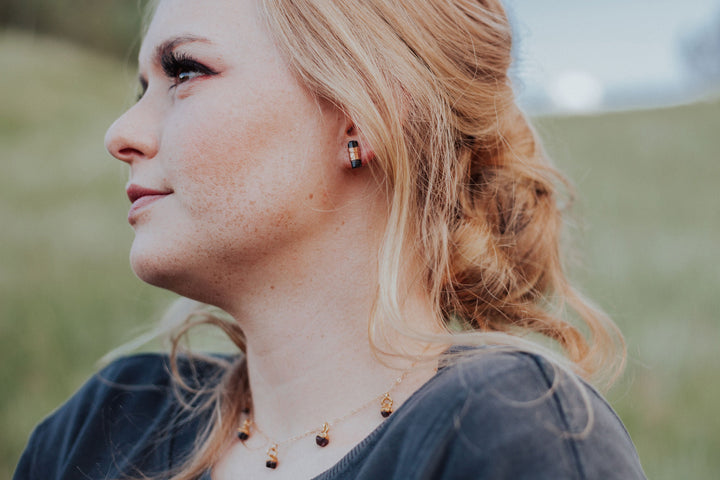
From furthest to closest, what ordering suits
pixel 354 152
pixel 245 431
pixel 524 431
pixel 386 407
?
pixel 245 431 → pixel 354 152 → pixel 386 407 → pixel 524 431

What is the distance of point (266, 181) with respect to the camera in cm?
155

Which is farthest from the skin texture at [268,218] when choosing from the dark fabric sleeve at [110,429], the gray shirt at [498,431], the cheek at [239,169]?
the dark fabric sleeve at [110,429]

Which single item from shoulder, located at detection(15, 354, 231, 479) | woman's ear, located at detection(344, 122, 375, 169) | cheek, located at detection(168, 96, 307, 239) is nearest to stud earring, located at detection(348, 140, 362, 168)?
woman's ear, located at detection(344, 122, 375, 169)

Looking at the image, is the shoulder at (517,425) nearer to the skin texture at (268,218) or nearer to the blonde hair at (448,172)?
the blonde hair at (448,172)

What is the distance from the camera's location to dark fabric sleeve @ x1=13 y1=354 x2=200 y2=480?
1.82 m

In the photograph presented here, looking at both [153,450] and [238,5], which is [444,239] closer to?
[238,5]

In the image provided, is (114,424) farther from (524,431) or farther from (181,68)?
(524,431)

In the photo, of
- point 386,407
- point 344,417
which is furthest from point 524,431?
point 344,417

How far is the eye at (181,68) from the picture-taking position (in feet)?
5.28

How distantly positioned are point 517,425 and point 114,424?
1.21 m

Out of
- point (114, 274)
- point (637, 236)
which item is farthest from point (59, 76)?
point (637, 236)

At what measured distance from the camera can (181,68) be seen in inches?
65.4

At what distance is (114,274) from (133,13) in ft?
48.4

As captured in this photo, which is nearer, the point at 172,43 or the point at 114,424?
the point at 172,43
